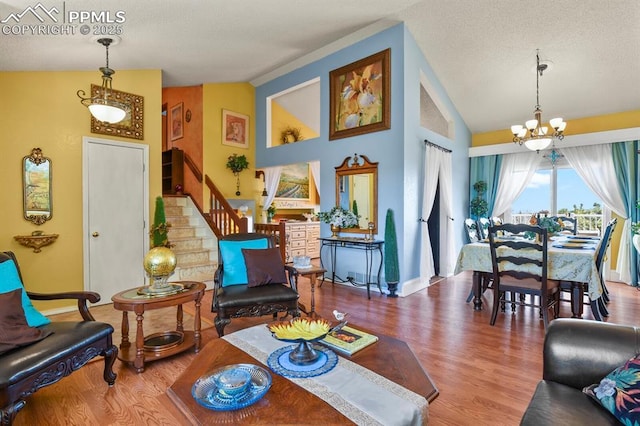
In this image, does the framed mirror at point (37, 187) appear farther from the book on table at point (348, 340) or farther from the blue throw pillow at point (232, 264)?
the book on table at point (348, 340)

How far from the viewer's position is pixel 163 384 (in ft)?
7.41

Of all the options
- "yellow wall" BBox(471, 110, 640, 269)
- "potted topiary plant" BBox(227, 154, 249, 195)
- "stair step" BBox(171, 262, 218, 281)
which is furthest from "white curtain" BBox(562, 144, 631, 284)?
"stair step" BBox(171, 262, 218, 281)

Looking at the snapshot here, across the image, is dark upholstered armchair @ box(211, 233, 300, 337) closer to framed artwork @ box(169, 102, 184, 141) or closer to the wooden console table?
the wooden console table

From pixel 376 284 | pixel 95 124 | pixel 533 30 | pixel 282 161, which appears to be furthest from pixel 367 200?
pixel 95 124

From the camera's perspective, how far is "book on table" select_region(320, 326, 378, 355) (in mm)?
1755

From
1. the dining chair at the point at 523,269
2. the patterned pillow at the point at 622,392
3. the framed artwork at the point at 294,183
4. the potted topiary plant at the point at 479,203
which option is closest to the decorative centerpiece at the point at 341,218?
the dining chair at the point at 523,269

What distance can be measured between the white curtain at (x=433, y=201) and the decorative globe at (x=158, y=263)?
3.65 meters

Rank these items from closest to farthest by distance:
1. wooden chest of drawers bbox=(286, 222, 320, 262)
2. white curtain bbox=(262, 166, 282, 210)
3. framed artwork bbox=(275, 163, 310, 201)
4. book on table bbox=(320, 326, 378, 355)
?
book on table bbox=(320, 326, 378, 355) → white curtain bbox=(262, 166, 282, 210) → wooden chest of drawers bbox=(286, 222, 320, 262) → framed artwork bbox=(275, 163, 310, 201)

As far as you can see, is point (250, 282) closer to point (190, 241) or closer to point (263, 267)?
point (263, 267)

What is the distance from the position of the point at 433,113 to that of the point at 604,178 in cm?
306

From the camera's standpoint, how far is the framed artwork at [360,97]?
4.66m

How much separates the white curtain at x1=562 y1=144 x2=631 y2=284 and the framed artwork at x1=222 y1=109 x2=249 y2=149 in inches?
246

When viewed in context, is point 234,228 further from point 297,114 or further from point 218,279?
point 297,114

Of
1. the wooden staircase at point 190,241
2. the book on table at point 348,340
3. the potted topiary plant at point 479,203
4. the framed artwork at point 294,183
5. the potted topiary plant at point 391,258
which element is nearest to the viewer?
the book on table at point 348,340
